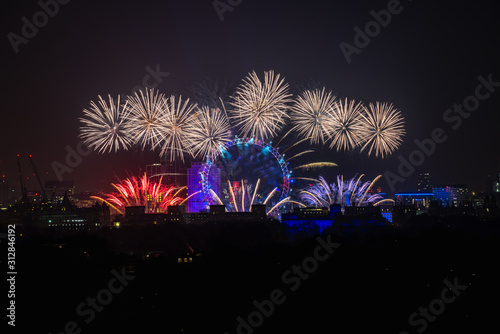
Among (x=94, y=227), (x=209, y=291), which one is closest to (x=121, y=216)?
(x=94, y=227)

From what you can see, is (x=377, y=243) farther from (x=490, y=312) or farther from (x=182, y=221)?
(x=182, y=221)
